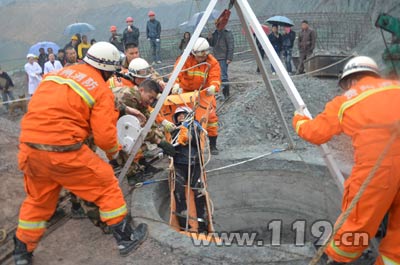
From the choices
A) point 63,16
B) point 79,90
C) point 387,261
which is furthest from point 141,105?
point 63,16

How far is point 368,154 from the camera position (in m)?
2.94

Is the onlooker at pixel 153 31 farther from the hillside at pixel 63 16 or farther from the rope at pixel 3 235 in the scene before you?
the hillside at pixel 63 16

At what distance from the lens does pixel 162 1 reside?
44.2 metres

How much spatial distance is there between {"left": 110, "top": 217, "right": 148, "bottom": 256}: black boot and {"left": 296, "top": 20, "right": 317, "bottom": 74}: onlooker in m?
9.93

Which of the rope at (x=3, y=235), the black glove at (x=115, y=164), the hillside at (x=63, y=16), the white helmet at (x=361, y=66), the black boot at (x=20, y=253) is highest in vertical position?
the hillside at (x=63, y=16)

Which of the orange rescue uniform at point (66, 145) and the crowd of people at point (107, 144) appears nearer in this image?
the crowd of people at point (107, 144)

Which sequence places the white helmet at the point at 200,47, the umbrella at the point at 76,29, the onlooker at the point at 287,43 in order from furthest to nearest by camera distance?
the umbrella at the point at 76,29, the onlooker at the point at 287,43, the white helmet at the point at 200,47

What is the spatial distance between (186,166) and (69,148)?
6.52ft

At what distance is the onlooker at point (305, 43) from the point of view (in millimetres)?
12547

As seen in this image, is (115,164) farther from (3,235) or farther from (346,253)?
(346,253)

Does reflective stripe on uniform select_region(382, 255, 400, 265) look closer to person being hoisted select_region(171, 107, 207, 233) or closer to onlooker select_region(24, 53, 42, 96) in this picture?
person being hoisted select_region(171, 107, 207, 233)

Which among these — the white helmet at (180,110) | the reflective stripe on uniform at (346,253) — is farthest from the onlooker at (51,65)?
the reflective stripe on uniform at (346,253)

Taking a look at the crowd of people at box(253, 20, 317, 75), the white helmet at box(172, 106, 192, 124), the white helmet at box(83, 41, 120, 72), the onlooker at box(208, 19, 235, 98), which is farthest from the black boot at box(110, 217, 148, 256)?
the crowd of people at box(253, 20, 317, 75)

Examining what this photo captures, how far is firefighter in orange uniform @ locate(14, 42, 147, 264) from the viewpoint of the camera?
11.6ft
